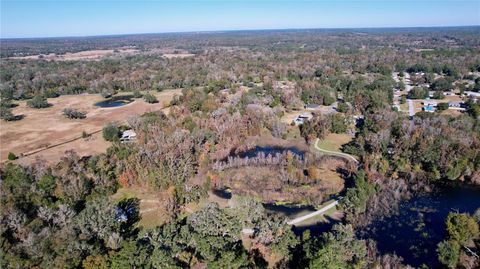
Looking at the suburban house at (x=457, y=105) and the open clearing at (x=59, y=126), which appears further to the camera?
the suburban house at (x=457, y=105)

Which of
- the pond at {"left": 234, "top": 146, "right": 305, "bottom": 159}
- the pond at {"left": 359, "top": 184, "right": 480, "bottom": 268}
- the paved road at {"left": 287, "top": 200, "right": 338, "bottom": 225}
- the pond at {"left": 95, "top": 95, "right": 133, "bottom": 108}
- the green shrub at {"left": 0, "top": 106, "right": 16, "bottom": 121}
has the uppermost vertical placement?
the green shrub at {"left": 0, "top": 106, "right": 16, "bottom": 121}

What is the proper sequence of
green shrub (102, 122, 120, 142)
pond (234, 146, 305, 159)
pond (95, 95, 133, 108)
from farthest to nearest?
pond (95, 95, 133, 108)
green shrub (102, 122, 120, 142)
pond (234, 146, 305, 159)

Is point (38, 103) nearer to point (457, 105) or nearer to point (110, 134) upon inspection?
point (110, 134)

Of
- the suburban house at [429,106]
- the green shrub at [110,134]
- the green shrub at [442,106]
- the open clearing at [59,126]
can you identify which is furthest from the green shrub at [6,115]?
the green shrub at [442,106]

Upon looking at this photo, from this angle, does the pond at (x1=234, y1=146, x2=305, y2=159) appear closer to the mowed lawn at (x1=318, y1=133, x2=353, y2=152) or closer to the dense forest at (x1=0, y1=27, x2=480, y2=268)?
the dense forest at (x1=0, y1=27, x2=480, y2=268)

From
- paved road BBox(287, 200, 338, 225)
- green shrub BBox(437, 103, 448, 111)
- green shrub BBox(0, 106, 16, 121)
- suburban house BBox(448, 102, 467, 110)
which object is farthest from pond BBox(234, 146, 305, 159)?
green shrub BBox(0, 106, 16, 121)

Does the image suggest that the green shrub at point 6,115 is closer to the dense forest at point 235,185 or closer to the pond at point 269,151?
the dense forest at point 235,185
